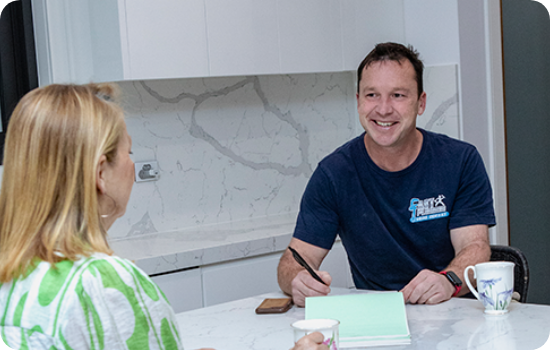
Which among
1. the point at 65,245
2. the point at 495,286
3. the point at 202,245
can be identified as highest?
the point at 65,245

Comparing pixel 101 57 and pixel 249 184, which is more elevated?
pixel 101 57

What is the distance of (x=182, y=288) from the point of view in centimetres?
252

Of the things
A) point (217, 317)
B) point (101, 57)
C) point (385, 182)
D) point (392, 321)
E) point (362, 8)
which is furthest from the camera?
point (362, 8)

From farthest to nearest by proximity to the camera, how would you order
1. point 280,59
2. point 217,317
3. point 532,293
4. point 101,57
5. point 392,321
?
1. point 532,293
2. point 280,59
3. point 101,57
4. point 217,317
5. point 392,321

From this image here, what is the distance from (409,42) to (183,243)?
1604 mm

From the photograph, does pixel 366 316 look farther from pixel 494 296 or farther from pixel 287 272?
pixel 287 272

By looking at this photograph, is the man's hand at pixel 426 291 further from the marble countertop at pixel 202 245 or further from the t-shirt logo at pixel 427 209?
the marble countertop at pixel 202 245

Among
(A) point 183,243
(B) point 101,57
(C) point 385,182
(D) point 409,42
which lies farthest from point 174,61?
(D) point 409,42

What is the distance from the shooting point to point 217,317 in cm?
159

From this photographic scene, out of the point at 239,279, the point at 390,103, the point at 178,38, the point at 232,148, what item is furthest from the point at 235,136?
the point at 390,103

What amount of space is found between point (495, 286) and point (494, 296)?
0.02 m

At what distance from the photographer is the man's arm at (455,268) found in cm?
158

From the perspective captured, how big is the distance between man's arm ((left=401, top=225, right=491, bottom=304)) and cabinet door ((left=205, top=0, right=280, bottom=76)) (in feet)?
4.37

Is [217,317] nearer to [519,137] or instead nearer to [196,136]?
[196,136]
